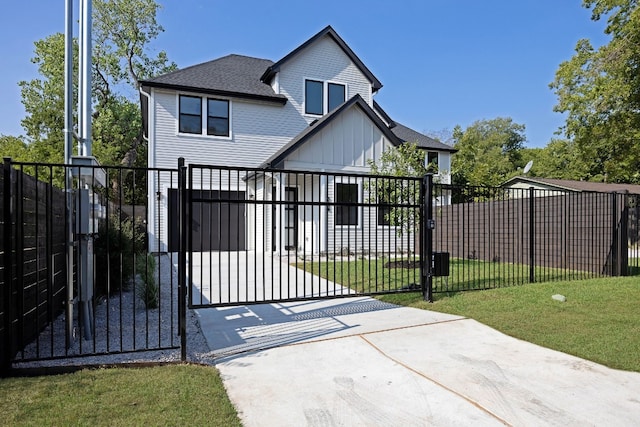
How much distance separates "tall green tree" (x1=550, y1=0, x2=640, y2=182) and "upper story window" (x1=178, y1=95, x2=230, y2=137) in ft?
43.3

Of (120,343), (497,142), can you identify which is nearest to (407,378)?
(120,343)

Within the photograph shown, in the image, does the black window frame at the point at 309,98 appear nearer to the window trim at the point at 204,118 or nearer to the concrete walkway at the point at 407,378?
the window trim at the point at 204,118

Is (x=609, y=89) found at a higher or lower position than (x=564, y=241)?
higher

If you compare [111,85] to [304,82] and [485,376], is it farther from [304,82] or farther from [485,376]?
[485,376]

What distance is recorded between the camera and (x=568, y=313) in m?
5.40

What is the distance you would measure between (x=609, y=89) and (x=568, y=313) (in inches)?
446

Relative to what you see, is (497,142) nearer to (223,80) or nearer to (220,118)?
(223,80)

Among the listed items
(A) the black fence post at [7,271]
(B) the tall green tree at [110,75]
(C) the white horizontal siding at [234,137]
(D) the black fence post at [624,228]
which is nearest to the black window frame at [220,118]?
(C) the white horizontal siding at [234,137]

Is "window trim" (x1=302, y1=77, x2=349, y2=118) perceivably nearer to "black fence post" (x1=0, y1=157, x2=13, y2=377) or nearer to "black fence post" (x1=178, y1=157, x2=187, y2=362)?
"black fence post" (x1=178, y1=157, x2=187, y2=362)

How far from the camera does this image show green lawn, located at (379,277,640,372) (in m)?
4.04

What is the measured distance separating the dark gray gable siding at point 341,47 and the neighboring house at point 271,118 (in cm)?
4

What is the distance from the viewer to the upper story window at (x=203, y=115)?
45.4 ft

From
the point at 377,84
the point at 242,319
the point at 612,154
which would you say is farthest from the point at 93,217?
the point at 612,154

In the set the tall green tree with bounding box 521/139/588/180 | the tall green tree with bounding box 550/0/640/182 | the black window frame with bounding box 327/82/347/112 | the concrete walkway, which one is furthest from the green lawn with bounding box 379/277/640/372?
the tall green tree with bounding box 521/139/588/180
